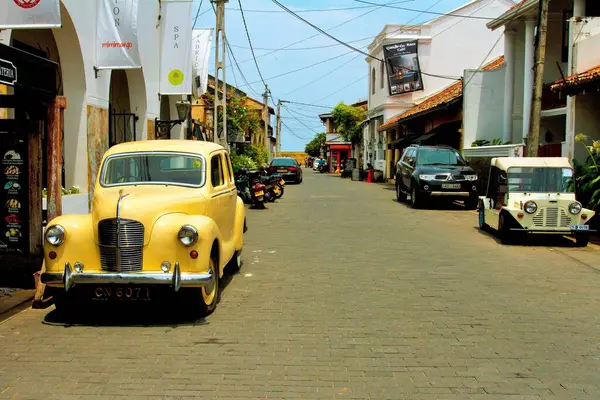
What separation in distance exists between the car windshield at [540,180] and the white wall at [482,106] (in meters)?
13.1

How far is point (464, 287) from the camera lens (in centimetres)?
820

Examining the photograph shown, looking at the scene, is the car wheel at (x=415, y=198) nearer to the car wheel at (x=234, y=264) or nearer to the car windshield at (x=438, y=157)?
the car windshield at (x=438, y=157)

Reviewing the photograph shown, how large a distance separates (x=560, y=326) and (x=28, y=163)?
7406 millimetres

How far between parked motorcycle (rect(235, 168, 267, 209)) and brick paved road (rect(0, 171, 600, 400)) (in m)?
9.42

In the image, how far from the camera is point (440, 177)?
62.4 ft

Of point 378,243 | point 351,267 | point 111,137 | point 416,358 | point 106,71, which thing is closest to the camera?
point 416,358

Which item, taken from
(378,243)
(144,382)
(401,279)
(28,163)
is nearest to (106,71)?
(28,163)

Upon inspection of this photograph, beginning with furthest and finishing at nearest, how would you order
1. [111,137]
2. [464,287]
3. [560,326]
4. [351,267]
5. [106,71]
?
1. [111,137]
2. [106,71]
3. [351,267]
4. [464,287]
5. [560,326]

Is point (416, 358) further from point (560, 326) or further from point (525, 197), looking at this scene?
point (525, 197)

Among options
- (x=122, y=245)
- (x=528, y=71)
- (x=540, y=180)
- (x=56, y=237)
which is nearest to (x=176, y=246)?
(x=122, y=245)

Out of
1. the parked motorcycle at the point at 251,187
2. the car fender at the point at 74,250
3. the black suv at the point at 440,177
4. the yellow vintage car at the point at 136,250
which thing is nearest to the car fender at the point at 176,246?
the yellow vintage car at the point at 136,250

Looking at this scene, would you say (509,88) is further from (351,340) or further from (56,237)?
(56,237)

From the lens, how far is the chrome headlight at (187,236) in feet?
20.5

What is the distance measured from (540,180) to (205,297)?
27.5 ft
